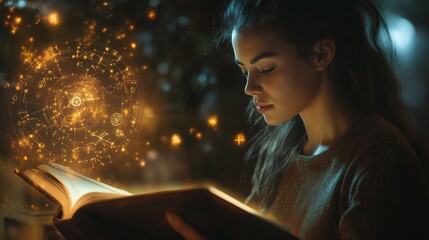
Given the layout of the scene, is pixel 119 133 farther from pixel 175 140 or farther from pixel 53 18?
pixel 53 18

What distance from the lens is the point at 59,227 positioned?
76cm

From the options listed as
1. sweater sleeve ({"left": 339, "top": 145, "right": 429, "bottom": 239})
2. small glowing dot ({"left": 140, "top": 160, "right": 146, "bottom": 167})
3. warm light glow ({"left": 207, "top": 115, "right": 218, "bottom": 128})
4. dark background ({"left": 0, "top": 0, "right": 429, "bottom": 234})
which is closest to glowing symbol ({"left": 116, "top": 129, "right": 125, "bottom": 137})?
dark background ({"left": 0, "top": 0, "right": 429, "bottom": 234})

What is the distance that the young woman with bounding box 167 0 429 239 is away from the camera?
725 mm

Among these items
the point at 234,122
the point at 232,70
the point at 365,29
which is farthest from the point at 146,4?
the point at 365,29

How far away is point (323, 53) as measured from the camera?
84 cm

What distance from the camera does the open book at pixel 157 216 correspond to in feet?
1.97

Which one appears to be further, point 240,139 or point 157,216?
point 240,139

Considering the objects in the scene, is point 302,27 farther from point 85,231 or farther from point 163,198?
point 85,231

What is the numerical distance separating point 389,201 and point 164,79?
976 millimetres

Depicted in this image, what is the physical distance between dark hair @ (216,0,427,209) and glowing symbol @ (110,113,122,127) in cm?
57

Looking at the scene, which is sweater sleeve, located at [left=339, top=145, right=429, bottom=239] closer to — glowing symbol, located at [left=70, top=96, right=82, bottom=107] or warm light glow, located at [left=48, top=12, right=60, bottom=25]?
glowing symbol, located at [left=70, top=96, right=82, bottom=107]

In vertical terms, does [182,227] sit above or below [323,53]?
below

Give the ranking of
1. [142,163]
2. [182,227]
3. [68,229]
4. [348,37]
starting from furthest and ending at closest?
[142,163]
[348,37]
[68,229]
[182,227]

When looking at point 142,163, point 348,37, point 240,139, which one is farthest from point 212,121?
point 348,37
